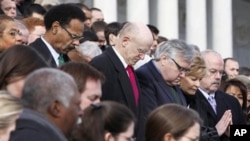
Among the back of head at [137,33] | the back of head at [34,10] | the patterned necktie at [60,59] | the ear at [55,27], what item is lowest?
the back of head at [34,10]

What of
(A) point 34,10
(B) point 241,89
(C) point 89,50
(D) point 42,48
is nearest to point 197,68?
(C) point 89,50

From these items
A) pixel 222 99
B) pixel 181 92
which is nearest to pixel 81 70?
pixel 181 92

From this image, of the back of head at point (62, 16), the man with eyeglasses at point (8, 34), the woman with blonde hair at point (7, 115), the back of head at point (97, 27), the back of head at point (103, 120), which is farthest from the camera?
the back of head at point (97, 27)

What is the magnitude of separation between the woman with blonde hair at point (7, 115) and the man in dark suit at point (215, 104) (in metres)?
6.18

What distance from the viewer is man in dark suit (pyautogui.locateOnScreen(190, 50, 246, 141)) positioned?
42.8 feet

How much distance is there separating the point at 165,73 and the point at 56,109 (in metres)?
4.97

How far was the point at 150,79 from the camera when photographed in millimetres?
11516

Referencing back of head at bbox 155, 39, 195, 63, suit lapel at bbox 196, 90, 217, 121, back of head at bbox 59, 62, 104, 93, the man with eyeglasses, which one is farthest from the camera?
suit lapel at bbox 196, 90, 217, 121

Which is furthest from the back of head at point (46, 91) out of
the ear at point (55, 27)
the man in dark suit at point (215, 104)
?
the man in dark suit at point (215, 104)

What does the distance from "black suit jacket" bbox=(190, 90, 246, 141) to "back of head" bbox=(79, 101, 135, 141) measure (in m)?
4.93

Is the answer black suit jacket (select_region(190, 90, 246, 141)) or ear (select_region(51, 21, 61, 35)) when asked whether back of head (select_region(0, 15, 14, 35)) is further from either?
black suit jacket (select_region(190, 90, 246, 141))

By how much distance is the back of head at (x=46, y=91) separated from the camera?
22.6ft

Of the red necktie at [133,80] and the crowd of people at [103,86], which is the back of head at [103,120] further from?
the red necktie at [133,80]

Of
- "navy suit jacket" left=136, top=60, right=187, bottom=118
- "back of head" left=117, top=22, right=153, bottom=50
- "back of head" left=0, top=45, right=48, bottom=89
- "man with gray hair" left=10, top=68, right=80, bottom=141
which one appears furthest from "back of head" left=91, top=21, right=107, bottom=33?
"man with gray hair" left=10, top=68, right=80, bottom=141
